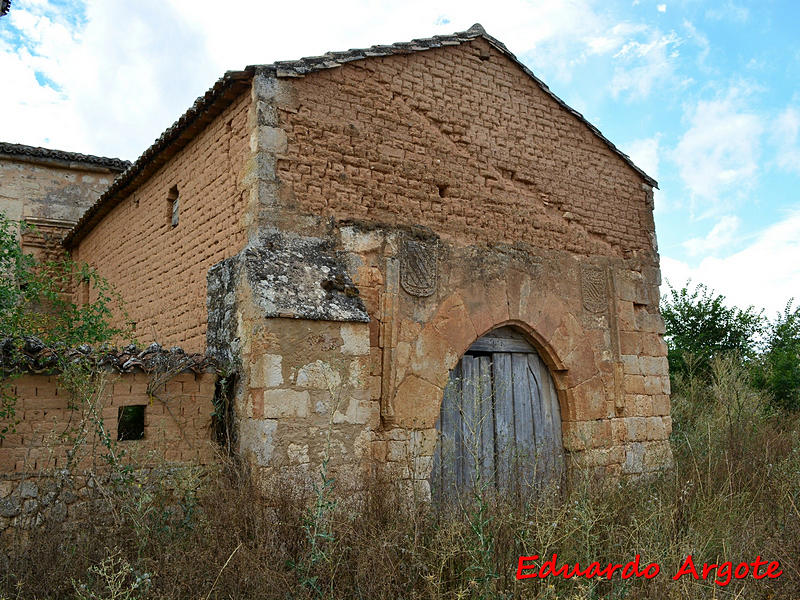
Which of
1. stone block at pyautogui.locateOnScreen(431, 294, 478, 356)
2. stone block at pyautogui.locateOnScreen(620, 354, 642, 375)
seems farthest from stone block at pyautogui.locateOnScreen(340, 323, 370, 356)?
stone block at pyautogui.locateOnScreen(620, 354, 642, 375)

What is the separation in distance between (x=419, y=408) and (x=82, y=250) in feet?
25.0

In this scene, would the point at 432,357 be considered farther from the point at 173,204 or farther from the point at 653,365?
the point at 173,204

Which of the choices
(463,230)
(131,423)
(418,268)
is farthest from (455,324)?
(131,423)

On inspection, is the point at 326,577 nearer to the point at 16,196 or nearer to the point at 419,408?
the point at 419,408

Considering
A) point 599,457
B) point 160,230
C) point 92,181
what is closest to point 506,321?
point 599,457

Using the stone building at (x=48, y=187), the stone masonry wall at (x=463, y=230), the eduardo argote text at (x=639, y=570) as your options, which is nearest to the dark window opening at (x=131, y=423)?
the stone masonry wall at (x=463, y=230)

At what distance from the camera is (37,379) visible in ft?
15.9

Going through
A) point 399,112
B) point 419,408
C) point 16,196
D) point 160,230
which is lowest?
point 419,408

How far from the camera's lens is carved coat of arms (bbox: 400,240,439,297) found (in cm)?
627

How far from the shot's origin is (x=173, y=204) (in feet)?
25.5

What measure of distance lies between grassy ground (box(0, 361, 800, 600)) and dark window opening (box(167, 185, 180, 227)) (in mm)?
3474

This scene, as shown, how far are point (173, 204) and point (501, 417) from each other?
455cm

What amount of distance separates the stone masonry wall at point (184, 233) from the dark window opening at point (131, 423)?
1.13 metres

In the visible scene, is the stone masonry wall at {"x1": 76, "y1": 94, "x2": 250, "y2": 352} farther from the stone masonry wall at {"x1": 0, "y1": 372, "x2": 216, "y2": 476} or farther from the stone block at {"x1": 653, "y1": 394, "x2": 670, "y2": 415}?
the stone block at {"x1": 653, "y1": 394, "x2": 670, "y2": 415}
